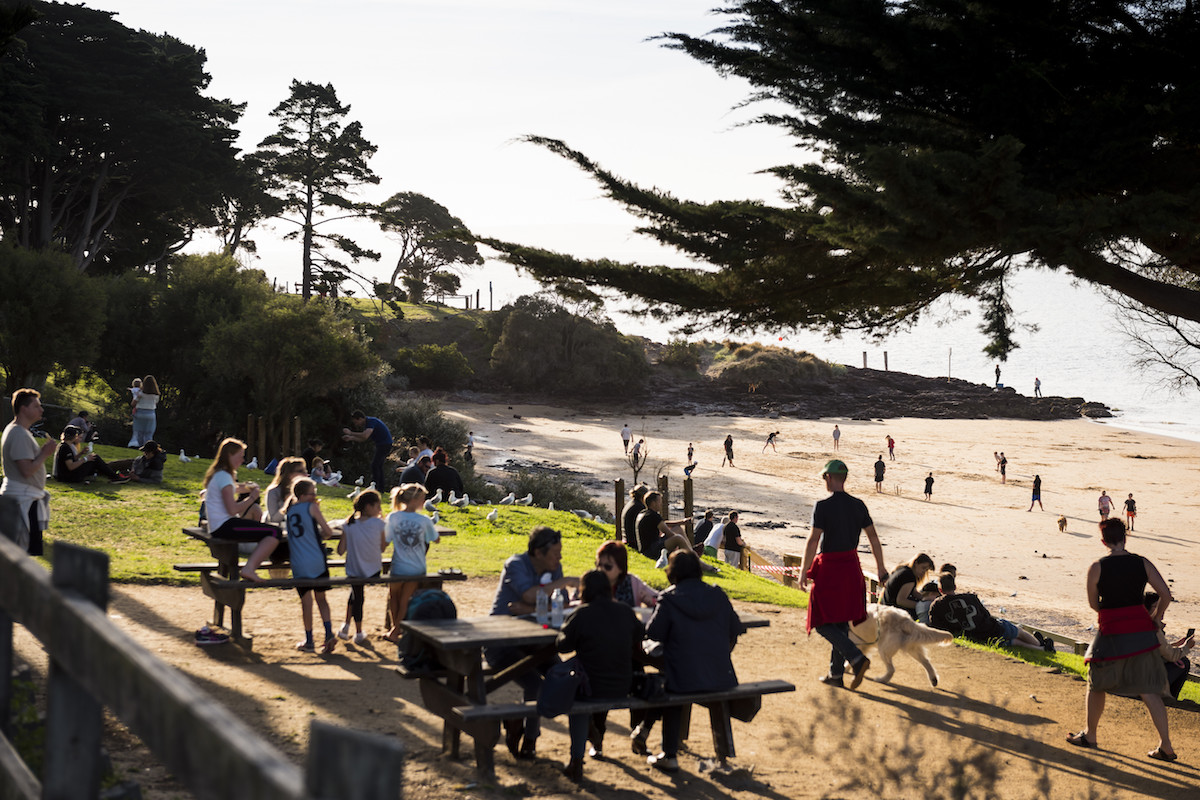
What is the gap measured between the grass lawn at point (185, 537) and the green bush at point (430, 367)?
47.6 meters

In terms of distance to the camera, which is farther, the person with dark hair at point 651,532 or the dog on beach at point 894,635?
the person with dark hair at point 651,532

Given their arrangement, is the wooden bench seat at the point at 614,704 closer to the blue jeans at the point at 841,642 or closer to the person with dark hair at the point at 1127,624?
the blue jeans at the point at 841,642

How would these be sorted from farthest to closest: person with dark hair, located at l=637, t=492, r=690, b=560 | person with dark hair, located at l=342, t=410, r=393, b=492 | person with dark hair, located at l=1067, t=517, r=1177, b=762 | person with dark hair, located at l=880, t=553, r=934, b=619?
person with dark hair, located at l=342, t=410, r=393, b=492
person with dark hair, located at l=637, t=492, r=690, b=560
person with dark hair, located at l=880, t=553, r=934, b=619
person with dark hair, located at l=1067, t=517, r=1177, b=762

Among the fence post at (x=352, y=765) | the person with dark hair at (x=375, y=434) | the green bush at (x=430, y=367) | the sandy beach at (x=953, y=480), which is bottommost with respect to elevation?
the sandy beach at (x=953, y=480)

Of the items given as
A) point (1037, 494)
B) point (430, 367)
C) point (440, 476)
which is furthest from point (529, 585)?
point (430, 367)

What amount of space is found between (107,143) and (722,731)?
37.9 m

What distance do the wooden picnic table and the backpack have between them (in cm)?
5

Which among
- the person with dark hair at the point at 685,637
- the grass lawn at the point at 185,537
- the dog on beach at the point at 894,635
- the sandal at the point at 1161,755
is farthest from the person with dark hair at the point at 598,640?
the grass lawn at the point at 185,537

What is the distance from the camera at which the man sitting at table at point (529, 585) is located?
6.75 m

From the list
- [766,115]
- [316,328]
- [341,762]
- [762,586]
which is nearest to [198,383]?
[316,328]

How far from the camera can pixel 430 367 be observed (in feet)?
221

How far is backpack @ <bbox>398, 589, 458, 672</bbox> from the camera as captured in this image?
6691mm

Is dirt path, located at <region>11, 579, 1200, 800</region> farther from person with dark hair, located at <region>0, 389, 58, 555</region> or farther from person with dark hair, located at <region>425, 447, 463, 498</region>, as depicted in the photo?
person with dark hair, located at <region>425, 447, 463, 498</region>

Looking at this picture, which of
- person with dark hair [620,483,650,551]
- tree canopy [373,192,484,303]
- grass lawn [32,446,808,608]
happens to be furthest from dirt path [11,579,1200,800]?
tree canopy [373,192,484,303]
